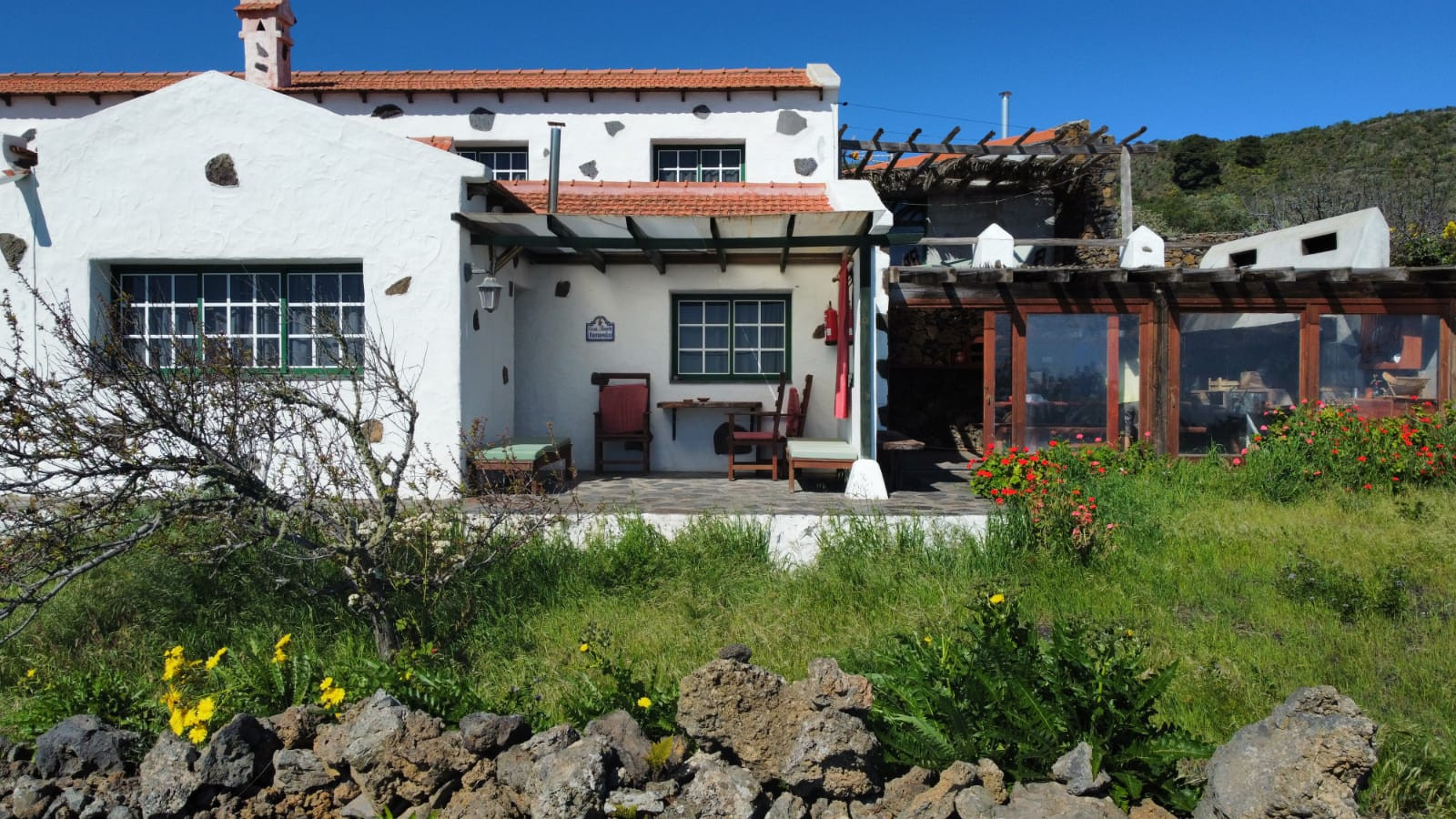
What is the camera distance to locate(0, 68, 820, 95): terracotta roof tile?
1212 centimetres

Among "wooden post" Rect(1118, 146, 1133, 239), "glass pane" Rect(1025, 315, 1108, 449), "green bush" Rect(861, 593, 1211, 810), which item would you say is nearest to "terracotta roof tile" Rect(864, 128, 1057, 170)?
"wooden post" Rect(1118, 146, 1133, 239)

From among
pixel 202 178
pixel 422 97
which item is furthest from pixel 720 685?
pixel 422 97

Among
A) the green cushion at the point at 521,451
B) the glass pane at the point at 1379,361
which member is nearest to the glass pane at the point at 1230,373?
the glass pane at the point at 1379,361

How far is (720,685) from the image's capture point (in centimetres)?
377

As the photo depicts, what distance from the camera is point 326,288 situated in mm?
9156

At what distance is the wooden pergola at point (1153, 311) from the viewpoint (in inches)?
423

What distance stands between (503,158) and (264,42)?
3467mm

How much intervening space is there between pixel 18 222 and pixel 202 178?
72.7 inches

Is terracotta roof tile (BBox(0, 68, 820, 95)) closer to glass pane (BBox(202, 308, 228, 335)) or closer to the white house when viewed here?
the white house

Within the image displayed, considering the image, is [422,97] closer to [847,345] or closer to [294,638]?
[847,345]

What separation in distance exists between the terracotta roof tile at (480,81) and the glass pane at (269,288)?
166 inches

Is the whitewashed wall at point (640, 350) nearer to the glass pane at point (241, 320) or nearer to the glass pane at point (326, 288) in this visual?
the glass pane at point (326, 288)

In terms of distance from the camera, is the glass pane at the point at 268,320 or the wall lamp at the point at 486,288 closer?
the wall lamp at the point at 486,288

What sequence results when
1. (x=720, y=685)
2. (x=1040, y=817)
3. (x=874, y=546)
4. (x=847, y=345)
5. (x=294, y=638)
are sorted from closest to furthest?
(x=1040, y=817) < (x=720, y=685) < (x=294, y=638) < (x=874, y=546) < (x=847, y=345)
